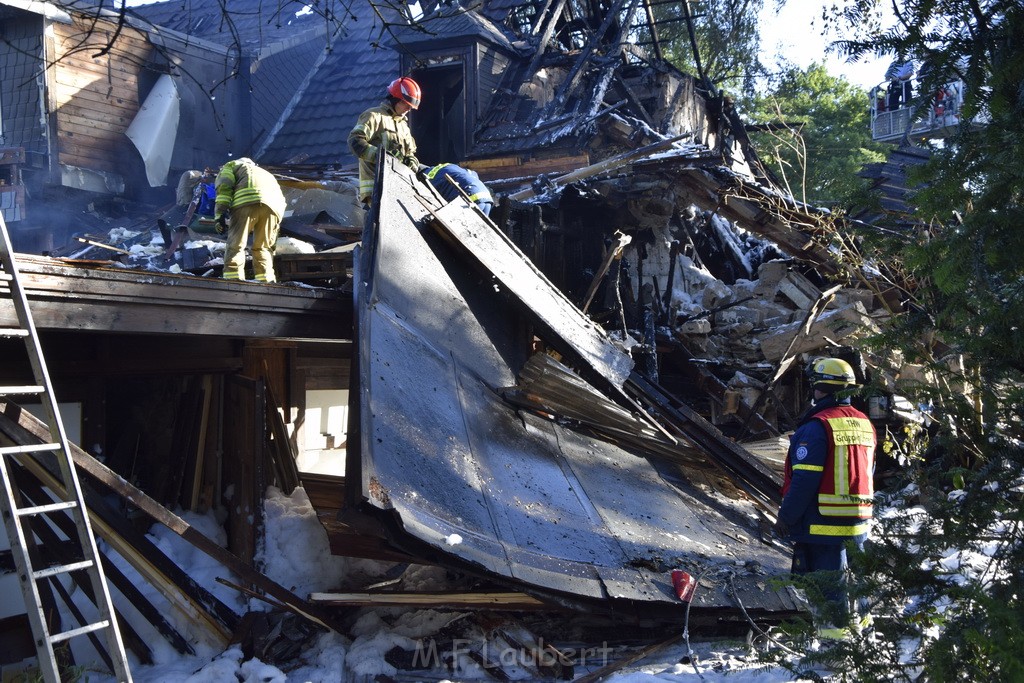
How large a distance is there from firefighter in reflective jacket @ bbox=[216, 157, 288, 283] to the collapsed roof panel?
5.19 feet

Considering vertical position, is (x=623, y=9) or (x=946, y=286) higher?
(x=623, y=9)

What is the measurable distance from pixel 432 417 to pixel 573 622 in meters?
1.57

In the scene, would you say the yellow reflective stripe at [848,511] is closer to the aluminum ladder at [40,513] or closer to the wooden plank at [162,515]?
A: the wooden plank at [162,515]

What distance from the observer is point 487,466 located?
5.15m

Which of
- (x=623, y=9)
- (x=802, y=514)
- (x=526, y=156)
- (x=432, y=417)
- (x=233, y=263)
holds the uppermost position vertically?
(x=623, y=9)

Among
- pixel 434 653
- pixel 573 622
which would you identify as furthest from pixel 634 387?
pixel 434 653

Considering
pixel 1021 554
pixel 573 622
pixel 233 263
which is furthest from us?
pixel 233 263

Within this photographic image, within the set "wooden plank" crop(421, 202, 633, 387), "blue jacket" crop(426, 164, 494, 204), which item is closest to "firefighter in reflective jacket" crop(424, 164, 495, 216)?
"blue jacket" crop(426, 164, 494, 204)

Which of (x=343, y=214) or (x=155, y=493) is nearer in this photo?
(x=155, y=493)

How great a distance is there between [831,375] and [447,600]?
2.57 meters

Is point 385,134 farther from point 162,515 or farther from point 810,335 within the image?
point 810,335

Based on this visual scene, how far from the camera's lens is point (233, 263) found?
7.32m

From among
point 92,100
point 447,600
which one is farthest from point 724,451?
point 92,100

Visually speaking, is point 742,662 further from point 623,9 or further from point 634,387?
point 623,9
